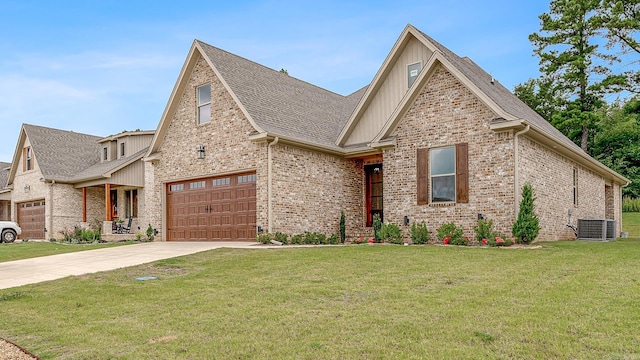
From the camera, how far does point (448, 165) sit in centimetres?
1466

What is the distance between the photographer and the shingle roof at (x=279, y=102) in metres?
16.7

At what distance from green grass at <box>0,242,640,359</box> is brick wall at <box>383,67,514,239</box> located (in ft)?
12.5

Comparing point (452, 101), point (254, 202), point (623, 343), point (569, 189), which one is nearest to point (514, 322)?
point (623, 343)

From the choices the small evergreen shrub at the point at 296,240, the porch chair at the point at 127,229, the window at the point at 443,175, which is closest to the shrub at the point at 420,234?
the window at the point at 443,175

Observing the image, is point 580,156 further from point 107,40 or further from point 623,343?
point 107,40

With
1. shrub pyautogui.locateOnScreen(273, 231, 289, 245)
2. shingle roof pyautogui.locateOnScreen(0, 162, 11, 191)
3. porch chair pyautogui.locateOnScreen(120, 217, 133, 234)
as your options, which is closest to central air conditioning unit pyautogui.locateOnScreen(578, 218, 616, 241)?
shrub pyautogui.locateOnScreen(273, 231, 289, 245)

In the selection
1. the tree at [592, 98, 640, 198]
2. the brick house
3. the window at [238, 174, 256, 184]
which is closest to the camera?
the brick house

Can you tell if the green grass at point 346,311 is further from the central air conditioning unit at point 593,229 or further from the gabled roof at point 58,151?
the gabled roof at point 58,151

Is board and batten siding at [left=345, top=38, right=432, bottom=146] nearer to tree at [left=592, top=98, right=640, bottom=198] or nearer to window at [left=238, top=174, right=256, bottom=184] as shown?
window at [left=238, top=174, right=256, bottom=184]

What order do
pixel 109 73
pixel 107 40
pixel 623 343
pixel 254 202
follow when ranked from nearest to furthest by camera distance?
pixel 623 343, pixel 254 202, pixel 107 40, pixel 109 73

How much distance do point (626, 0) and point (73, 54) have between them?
98.9ft

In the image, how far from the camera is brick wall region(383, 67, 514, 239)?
533 inches

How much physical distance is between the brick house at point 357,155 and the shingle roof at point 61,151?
8.73 meters

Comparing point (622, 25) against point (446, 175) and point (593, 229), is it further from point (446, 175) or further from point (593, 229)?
point (446, 175)
